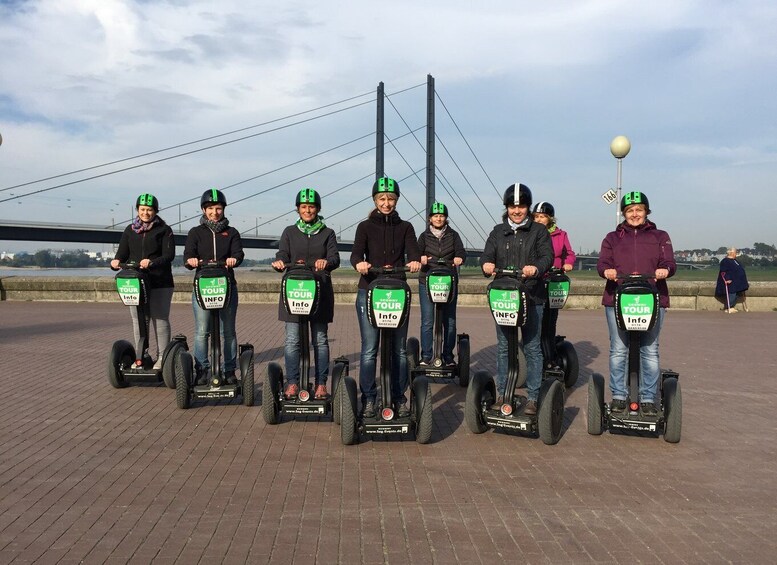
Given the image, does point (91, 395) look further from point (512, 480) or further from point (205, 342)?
point (512, 480)

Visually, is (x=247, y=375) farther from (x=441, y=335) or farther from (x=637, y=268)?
(x=637, y=268)

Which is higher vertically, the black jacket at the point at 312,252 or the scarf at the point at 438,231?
the scarf at the point at 438,231

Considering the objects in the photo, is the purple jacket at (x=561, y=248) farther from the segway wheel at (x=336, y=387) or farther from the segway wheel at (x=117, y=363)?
the segway wheel at (x=117, y=363)

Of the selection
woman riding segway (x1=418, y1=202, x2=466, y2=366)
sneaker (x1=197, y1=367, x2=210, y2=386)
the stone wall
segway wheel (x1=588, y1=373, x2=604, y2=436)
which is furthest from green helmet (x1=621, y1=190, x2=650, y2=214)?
the stone wall

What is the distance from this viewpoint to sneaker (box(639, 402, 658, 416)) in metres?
5.76

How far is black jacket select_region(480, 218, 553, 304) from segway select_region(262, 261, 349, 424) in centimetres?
146

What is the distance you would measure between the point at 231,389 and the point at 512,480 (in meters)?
2.99

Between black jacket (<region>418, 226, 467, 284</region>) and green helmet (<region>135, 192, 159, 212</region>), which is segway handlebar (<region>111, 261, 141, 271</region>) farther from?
black jacket (<region>418, 226, 467, 284</region>)

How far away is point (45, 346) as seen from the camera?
1098 centimetres

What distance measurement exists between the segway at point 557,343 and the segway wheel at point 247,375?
125 inches

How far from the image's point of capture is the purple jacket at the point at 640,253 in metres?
5.77

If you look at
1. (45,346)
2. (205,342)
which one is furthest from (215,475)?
(45,346)

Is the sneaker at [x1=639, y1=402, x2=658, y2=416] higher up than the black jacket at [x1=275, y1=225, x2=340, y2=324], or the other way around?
the black jacket at [x1=275, y1=225, x2=340, y2=324]

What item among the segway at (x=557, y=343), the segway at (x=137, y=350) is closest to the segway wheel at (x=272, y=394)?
the segway at (x=137, y=350)
